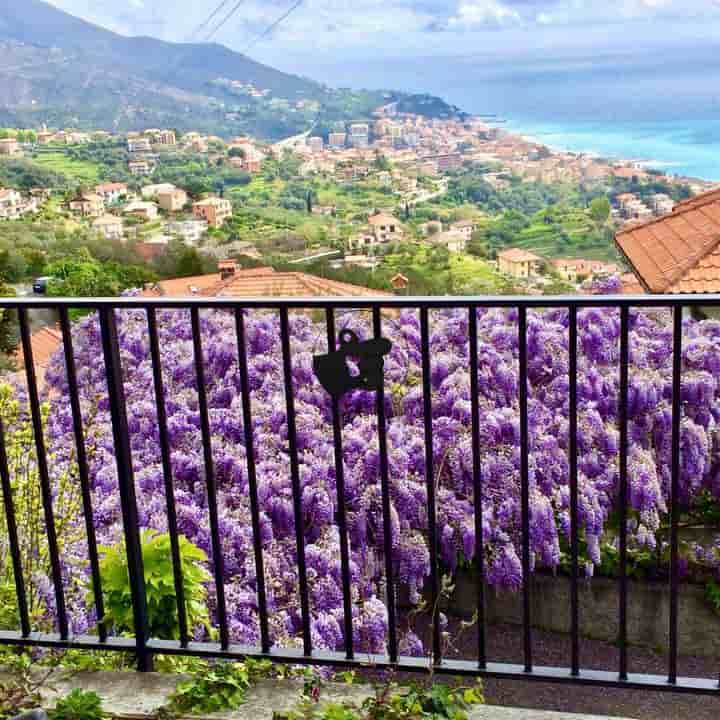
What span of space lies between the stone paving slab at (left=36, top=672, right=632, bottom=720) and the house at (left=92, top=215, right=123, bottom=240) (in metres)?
18.5

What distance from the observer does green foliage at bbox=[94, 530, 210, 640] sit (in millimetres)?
2592

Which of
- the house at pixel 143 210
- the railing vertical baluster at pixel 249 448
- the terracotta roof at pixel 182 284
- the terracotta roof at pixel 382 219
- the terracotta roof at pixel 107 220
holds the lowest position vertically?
the terracotta roof at pixel 182 284

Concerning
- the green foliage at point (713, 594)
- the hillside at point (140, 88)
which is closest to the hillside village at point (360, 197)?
the hillside at point (140, 88)

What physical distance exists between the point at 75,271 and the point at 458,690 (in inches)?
626

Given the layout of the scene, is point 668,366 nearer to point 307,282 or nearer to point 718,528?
point 718,528

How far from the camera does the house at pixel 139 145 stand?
86.4 feet

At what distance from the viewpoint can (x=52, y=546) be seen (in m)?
2.41

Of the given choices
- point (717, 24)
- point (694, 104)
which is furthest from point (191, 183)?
point (717, 24)

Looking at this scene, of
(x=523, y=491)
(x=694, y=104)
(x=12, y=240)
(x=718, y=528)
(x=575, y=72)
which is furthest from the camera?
(x=575, y=72)

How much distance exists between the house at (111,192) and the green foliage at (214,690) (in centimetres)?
2194

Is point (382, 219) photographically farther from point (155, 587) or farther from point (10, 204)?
point (155, 587)

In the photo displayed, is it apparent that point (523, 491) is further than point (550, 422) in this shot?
No

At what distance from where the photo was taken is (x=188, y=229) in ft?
69.1

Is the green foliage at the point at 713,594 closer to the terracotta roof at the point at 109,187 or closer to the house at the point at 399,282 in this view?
the house at the point at 399,282
